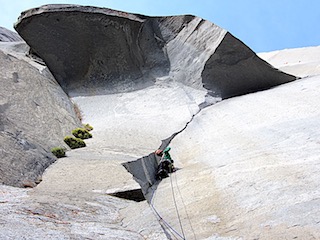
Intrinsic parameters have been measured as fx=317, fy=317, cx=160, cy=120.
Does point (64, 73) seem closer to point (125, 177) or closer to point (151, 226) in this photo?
point (125, 177)

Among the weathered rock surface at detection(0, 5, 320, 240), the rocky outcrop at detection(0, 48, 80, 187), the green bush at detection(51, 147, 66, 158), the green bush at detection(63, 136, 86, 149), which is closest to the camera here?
the weathered rock surface at detection(0, 5, 320, 240)

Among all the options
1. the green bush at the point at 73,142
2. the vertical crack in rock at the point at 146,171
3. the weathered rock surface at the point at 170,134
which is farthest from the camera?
the green bush at the point at 73,142

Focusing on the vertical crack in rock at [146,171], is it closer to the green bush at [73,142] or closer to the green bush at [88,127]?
the green bush at [73,142]

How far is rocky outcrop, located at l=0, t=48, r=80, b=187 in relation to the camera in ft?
28.4

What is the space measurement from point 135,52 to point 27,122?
12720 millimetres

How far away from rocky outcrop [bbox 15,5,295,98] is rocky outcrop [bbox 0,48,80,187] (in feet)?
16.9

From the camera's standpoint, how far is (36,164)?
9.41m

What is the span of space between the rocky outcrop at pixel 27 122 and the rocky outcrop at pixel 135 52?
515 centimetres

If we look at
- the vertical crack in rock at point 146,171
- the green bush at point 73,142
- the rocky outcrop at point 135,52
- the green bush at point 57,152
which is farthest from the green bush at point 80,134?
the rocky outcrop at point 135,52

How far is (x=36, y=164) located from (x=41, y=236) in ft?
19.2

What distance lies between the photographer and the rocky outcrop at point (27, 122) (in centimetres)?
865

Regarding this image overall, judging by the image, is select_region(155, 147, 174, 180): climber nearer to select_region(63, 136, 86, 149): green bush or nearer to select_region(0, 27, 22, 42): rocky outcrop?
select_region(63, 136, 86, 149): green bush

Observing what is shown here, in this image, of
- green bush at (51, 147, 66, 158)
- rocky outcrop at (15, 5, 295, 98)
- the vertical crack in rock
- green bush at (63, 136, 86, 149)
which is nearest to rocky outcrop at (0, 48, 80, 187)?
green bush at (51, 147, 66, 158)

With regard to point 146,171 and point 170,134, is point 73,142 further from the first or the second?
point 170,134
